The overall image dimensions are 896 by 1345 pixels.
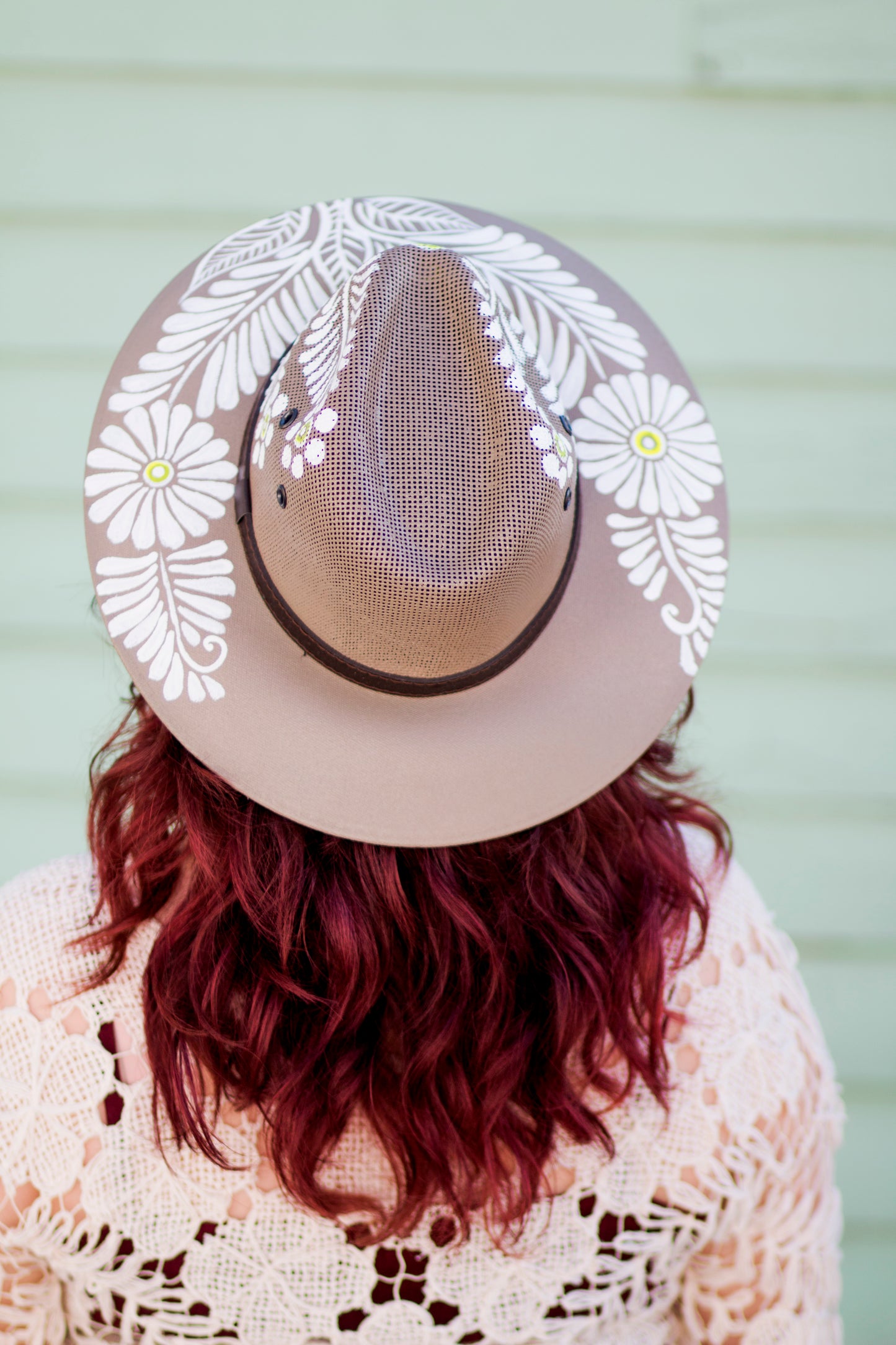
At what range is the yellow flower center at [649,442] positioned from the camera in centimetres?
96

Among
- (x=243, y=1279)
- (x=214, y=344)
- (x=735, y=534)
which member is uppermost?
(x=735, y=534)

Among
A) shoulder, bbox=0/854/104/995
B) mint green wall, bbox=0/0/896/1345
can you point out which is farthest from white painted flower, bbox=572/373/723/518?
mint green wall, bbox=0/0/896/1345

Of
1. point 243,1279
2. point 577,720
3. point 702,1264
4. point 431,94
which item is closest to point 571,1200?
point 702,1264

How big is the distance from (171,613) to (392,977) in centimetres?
41

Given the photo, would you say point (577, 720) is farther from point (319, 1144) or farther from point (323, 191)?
point (323, 191)

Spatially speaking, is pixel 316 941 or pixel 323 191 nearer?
pixel 316 941

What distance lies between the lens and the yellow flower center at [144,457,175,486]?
33.9 inches

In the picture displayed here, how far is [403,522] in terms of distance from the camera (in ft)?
2.47

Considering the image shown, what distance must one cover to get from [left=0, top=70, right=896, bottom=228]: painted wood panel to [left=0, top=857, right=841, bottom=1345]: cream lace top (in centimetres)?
136

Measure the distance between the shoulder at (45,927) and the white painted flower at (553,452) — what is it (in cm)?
64

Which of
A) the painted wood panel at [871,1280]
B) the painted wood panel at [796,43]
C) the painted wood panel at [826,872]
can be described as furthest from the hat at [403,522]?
the painted wood panel at [871,1280]

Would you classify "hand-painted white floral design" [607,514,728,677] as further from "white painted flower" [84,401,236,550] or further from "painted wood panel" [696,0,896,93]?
"painted wood panel" [696,0,896,93]

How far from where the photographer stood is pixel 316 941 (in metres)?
0.91

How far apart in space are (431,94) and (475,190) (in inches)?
7.1
